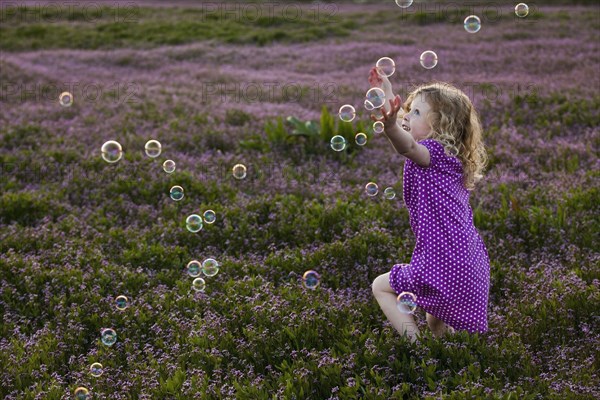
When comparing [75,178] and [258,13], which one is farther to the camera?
[258,13]

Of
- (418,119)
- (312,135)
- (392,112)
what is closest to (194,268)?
(418,119)

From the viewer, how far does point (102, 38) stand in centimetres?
2631

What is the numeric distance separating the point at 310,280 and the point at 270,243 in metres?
1.64

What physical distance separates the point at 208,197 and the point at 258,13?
77.9 ft

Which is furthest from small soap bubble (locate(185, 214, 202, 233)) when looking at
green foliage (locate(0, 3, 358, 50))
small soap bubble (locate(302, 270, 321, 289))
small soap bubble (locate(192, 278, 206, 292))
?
green foliage (locate(0, 3, 358, 50))

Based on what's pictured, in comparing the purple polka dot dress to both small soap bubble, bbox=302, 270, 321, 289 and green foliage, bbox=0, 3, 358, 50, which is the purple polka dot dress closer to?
small soap bubble, bbox=302, 270, 321, 289

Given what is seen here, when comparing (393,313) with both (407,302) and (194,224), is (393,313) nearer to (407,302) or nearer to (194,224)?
(407,302)

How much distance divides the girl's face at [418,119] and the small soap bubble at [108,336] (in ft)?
10.4

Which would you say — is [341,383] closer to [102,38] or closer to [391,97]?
[391,97]

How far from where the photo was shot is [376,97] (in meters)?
5.10

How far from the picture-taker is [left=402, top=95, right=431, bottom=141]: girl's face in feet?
16.8

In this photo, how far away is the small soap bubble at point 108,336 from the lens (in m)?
5.52

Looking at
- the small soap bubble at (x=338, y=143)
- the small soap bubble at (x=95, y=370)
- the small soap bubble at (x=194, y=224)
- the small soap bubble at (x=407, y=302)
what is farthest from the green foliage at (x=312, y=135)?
the small soap bubble at (x=95, y=370)

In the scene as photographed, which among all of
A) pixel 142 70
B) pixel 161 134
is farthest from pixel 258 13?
pixel 161 134
